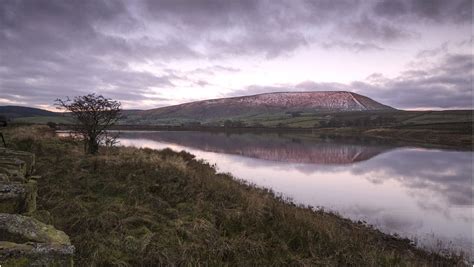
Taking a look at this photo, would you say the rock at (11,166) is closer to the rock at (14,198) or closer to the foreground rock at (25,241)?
the rock at (14,198)

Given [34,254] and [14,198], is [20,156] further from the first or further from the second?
[34,254]

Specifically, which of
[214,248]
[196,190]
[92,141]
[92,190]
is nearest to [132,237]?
[214,248]

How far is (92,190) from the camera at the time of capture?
10.8 m

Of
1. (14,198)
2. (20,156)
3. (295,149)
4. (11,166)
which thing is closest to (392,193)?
(20,156)

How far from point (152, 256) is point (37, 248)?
253cm

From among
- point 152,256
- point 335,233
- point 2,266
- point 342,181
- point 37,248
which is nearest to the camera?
point 2,266

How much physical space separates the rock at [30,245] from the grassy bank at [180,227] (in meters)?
1.05

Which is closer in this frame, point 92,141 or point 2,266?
point 2,266

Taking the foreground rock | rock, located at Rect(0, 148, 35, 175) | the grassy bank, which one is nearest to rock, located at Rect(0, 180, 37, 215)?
the foreground rock

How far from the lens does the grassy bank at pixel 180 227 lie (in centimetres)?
670

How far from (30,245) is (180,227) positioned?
4.35m

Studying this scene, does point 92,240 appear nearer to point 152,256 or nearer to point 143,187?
point 152,256

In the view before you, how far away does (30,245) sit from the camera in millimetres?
4234

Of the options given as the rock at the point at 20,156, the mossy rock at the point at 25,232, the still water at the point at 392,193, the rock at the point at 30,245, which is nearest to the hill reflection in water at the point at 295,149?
the still water at the point at 392,193
